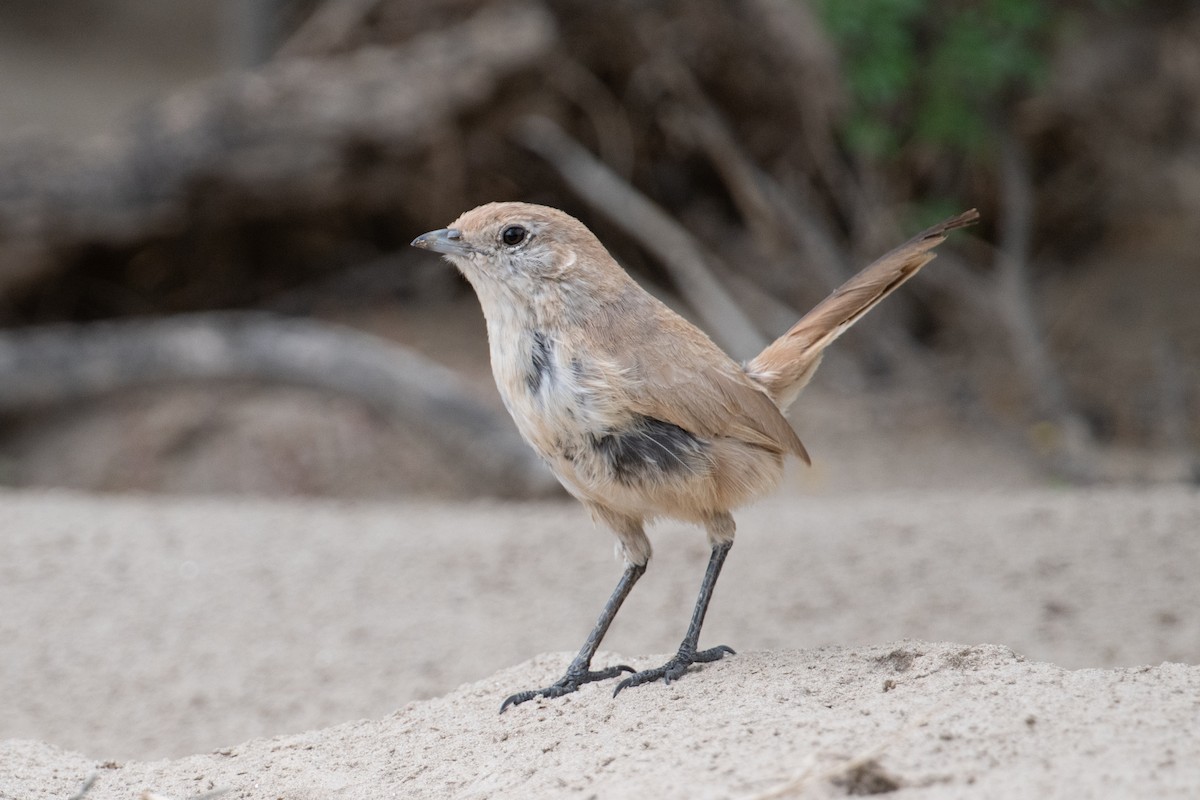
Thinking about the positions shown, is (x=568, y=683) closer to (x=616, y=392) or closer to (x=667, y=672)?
(x=667, y=672)

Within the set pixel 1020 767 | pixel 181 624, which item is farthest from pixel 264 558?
pixel 1020 767

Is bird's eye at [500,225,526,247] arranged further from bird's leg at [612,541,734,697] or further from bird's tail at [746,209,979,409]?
bird's leg at [612,541,734,697]

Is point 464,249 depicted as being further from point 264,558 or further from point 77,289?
point 77,289

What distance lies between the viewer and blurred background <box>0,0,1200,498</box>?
338 inches

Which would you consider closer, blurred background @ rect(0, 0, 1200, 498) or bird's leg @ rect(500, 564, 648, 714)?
bird's leg @ rect(500, 564, 648, 714)

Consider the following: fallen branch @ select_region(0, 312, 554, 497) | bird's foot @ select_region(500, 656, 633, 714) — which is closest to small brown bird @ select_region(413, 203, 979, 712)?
bird's foot @ select_region(500, 656, 633, 714)

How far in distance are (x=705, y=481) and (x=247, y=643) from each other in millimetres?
2660

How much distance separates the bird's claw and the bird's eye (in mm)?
1215

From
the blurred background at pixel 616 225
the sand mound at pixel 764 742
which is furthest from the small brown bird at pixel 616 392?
the blurred background at pixel 616 225

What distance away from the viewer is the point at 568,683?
11.4 feet

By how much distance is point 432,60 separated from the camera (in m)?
9.28

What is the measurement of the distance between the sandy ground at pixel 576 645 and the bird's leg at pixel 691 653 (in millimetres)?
59

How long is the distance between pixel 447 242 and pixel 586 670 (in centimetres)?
127

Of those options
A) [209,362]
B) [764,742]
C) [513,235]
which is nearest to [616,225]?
[209,362]
